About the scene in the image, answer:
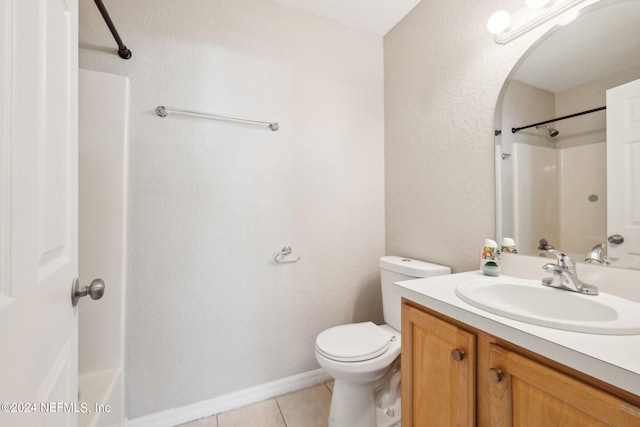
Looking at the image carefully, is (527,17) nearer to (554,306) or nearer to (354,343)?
(554,306)

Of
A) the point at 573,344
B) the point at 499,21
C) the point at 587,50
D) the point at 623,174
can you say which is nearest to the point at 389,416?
the point at 573,344

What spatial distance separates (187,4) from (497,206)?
6.21ft

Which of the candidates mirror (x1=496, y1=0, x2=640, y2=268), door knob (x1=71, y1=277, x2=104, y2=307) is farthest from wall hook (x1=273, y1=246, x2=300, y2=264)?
mirror (x1=496, y1=0, x2=640, y2=268)

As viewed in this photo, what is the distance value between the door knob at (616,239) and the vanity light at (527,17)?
2.67ft

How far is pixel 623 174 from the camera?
2.62 feet

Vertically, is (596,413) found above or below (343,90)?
below

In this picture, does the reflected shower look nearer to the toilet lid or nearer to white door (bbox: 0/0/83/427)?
the toilet lid

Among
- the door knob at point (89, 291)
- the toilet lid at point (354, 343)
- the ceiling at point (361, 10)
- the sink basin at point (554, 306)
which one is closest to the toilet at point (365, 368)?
the toilet lid at point (354, 343)

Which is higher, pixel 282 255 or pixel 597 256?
pixel 597 256

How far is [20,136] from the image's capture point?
0.40 metres

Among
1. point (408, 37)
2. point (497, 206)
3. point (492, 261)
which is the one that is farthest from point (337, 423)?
point (408, 37)

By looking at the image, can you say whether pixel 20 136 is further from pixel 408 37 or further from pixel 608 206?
pixel 408 37

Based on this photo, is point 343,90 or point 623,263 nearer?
point 623,263

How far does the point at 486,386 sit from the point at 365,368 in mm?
576
